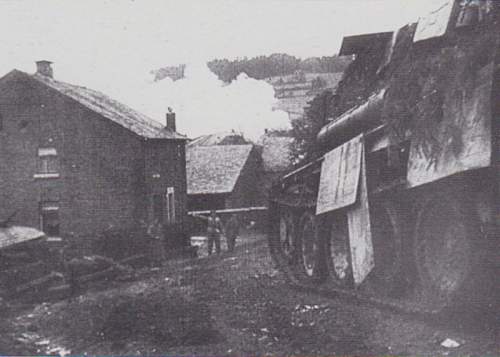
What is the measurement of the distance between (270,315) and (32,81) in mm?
15186

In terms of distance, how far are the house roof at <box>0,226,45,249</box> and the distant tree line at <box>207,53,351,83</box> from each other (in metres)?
20.7

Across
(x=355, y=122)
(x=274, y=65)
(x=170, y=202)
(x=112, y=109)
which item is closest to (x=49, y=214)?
(x=112, y=109)

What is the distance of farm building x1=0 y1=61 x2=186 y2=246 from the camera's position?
65.8ft

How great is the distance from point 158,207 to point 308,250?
518 inches

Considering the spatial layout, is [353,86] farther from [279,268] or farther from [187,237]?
[187,237]

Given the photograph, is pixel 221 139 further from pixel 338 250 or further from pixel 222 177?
pixel 338 250

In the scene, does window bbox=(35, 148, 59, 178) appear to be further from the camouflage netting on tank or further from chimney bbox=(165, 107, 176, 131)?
the camouflage netting on tank

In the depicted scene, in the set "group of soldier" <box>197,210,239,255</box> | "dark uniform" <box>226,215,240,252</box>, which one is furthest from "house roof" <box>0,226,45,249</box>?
"dark uniform" <box>226,215,240,252</box>

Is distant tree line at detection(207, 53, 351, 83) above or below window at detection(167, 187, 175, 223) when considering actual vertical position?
above

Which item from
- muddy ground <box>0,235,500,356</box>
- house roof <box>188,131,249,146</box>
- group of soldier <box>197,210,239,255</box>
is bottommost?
muddy ground <box>0,235,500,356</box>

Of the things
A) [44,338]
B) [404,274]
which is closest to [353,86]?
[404,274]

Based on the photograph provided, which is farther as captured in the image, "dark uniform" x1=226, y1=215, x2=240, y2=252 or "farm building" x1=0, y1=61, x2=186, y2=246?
"farm building" x1=0, y1=61, x2=186, y2=246

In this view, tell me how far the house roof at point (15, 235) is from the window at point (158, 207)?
411 inches

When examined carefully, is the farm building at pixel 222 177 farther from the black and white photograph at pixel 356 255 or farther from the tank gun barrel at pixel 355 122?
the tank gun barrel at pixel 355 122
